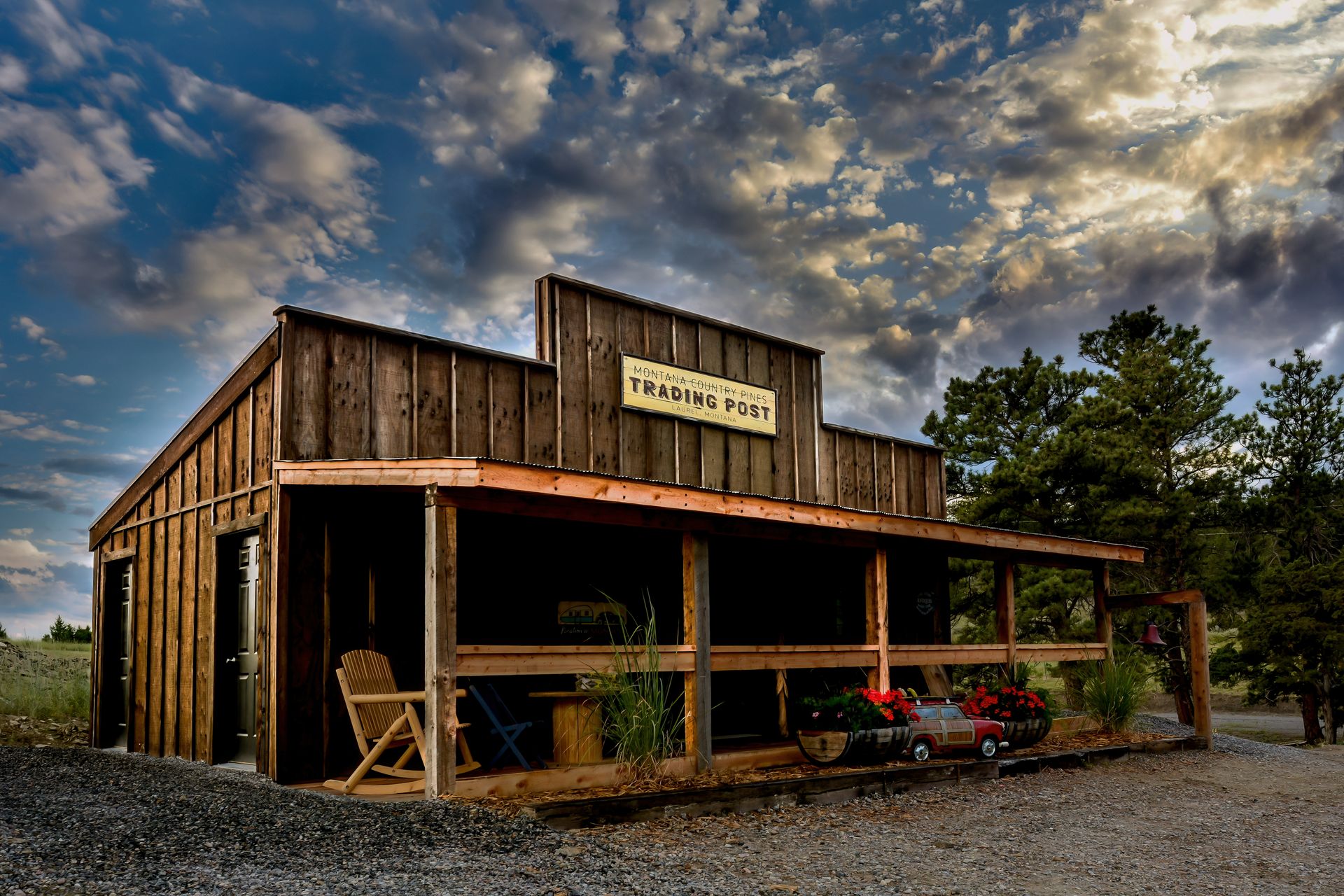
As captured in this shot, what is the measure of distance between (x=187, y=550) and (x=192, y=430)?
4.05 ft

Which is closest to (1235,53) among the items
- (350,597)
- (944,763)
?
(944,763)

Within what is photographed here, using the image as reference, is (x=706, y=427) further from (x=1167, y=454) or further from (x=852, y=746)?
(x=1167, y=454)

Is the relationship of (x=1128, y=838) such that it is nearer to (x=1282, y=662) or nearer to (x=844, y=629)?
(x=844, y=629)

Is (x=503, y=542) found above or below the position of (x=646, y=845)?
above

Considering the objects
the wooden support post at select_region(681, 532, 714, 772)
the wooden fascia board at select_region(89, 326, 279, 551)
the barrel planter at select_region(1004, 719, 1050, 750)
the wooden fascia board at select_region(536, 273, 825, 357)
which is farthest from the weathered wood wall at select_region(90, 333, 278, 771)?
the barrel planter at select_region(1004, 719, 1050, 750)

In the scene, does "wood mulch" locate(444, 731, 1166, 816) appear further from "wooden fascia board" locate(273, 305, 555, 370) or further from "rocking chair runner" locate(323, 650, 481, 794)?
"wooden fascia board" locate(273, 305, 555, 370)

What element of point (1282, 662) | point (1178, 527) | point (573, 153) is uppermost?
point (573, 153)

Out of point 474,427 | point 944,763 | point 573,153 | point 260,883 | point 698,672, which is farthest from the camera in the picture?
point 573,153

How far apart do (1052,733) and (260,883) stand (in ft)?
31.9

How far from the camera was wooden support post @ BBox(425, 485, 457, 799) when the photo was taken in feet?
22.2

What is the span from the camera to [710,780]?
8125 mm

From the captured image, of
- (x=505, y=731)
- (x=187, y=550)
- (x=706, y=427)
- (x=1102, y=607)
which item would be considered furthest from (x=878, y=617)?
(x=187, y=550)

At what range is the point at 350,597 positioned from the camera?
8789 millimetres

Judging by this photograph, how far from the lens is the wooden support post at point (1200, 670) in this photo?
42.7 feet
